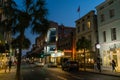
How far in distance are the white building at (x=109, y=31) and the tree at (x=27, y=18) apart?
21908 millimetres

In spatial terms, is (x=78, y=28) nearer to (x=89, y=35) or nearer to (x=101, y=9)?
(x=89, y=35)

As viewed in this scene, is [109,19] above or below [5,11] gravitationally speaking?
above

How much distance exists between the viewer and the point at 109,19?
39438 millimetres

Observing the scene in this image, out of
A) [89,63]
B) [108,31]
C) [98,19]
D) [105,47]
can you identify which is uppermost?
[98,19]

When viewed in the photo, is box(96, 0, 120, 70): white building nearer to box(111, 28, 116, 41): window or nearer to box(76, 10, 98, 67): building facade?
box(111, 28, 116, 41): window

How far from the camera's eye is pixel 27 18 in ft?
53.8

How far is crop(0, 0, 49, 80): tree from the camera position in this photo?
53.6 feet

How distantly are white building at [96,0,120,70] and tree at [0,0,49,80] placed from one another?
21.9 meters

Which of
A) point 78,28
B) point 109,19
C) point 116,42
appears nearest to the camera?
point 116,42

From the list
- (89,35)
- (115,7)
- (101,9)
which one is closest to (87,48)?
(89,35)

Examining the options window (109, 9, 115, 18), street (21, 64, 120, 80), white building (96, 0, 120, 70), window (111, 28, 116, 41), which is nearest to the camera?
street (21, 64, 120, 80)

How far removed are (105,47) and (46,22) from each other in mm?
25303

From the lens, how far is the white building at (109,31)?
3669cm

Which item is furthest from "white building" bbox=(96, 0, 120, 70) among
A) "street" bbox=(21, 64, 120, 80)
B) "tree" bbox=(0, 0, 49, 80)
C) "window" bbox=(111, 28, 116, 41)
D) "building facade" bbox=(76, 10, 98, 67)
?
"tree" bbox=(0, 0, 49, 80)
